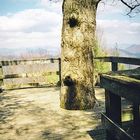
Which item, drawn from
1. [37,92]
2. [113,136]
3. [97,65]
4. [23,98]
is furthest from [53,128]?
[97,65]

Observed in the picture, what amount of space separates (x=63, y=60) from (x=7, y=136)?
3.03m

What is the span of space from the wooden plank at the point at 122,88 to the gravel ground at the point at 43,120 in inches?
66.9

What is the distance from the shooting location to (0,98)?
34.1 feet

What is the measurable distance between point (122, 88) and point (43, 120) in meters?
3.71

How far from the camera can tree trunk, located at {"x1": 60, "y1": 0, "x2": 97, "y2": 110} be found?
8.08m

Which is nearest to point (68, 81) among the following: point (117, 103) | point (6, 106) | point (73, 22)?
point (73, 22)

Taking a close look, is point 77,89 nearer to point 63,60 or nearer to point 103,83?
point 63,60

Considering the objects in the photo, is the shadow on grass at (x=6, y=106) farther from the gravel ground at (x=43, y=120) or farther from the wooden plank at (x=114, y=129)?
the wooden plank at (x=114, y=129)

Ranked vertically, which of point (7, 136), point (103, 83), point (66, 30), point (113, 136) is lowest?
point (7, 136)

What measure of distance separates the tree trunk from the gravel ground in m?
0.37

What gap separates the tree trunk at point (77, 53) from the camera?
808 centimetres

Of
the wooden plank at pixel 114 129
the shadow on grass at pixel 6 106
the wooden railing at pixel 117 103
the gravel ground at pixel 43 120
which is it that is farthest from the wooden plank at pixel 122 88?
the shadow on grass at pixel 6 106

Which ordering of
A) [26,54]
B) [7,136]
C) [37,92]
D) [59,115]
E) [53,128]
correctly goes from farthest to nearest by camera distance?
1. [26,54]
2. [37,92]
3. [59,115]
4. [53,128]
5. [7,136]

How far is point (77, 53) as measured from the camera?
26.9 feet
